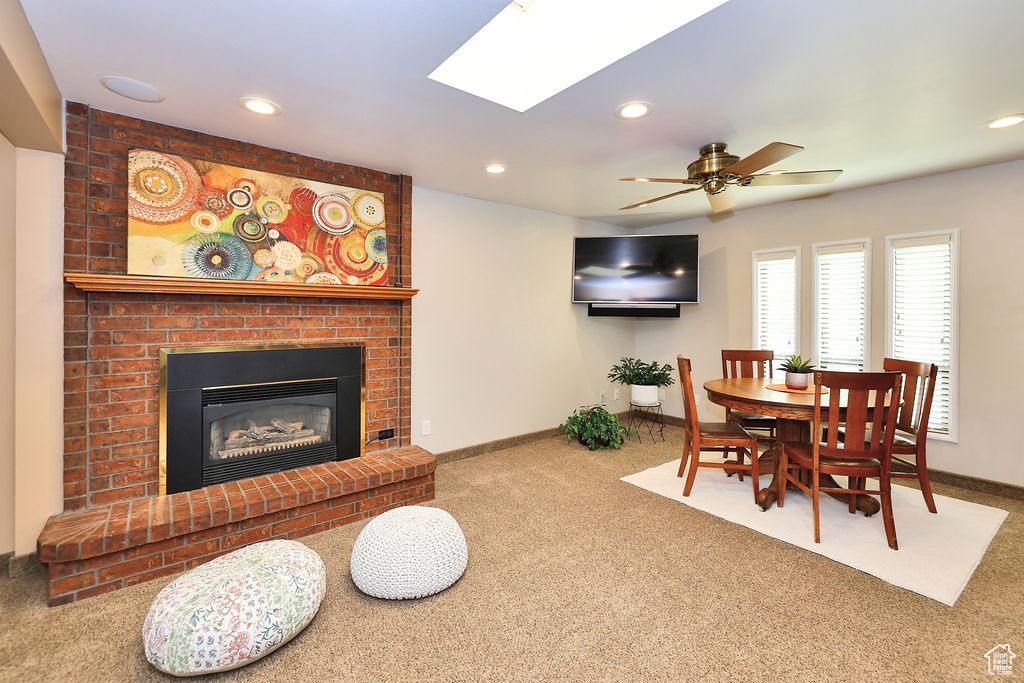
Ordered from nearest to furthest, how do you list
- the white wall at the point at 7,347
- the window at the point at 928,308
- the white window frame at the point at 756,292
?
the white wall at the point at 7,347, the window at the point at 928,308, the white window frame at the point at 756,292

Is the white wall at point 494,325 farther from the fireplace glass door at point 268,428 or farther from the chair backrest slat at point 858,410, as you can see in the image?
the chair backrest slat at point 858,410

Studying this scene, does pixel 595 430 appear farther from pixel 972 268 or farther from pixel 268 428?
pixel 972 268

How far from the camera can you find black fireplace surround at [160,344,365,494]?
2.61 meters

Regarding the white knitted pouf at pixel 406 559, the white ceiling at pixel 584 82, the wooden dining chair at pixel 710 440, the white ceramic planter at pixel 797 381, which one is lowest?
the white knitted pouf at pixel 406 559

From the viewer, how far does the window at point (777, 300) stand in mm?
4180

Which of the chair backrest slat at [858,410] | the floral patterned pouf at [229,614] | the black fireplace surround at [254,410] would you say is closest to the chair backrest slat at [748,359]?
the chair backrest slat at [858,410]

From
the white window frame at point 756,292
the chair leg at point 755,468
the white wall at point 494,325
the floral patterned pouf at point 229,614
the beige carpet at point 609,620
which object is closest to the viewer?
the floral patterned pouf at point 229,614

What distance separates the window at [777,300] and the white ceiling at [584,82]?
1102 mm

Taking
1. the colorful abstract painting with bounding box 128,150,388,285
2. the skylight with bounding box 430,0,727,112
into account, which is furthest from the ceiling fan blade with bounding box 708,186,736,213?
the colorful abstract painting with bounding box 128,150,388,285

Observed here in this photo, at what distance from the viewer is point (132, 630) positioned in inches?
70.2

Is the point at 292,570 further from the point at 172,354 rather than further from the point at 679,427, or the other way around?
the point at 679,427

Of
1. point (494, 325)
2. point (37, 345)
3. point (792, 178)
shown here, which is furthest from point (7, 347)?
point (792, 178)

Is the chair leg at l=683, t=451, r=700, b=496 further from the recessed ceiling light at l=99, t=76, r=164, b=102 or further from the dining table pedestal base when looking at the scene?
the recessed ceiling light at l=99, t=76, r=164, b=102

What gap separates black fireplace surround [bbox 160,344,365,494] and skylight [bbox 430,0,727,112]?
1972mm
